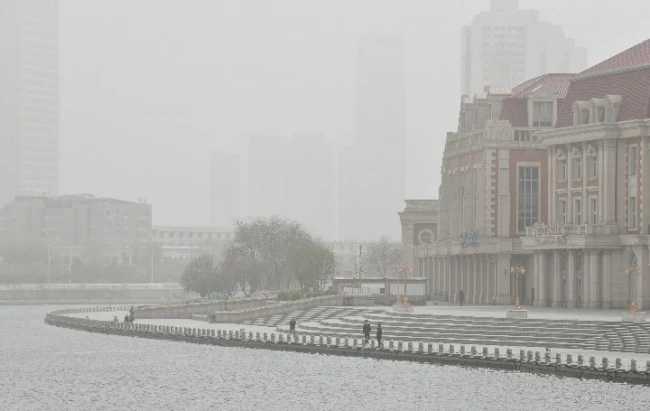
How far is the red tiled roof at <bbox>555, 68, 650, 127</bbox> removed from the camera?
104125 mm

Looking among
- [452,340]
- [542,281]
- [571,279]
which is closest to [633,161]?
[571,279]

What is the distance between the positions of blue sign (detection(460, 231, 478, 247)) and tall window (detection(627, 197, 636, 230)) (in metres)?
20.9

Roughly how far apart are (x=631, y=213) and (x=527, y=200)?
1838cm

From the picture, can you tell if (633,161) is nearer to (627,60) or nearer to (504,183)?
(627,60)

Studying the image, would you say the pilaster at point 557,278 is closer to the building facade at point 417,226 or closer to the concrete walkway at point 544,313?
the concrete walkway at point 544,313

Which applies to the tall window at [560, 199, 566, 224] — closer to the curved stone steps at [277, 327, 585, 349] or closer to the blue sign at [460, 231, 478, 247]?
the blue sign at [460, 231, 478, 247]

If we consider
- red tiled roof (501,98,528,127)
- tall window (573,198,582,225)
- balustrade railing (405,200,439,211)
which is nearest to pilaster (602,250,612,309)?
tall window (573,198,582,225)

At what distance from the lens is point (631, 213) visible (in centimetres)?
10588

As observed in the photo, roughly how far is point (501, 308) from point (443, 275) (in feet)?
77.8

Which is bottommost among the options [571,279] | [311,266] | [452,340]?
[452,340]

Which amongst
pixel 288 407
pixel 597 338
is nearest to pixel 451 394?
pixel 288 407

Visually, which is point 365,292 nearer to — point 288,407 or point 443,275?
point 443,275

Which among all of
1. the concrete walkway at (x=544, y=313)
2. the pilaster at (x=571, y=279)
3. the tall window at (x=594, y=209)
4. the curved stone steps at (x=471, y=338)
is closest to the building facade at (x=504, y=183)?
the concrete walkway at (x=544, y=313)

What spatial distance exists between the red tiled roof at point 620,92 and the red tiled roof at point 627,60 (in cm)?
44
